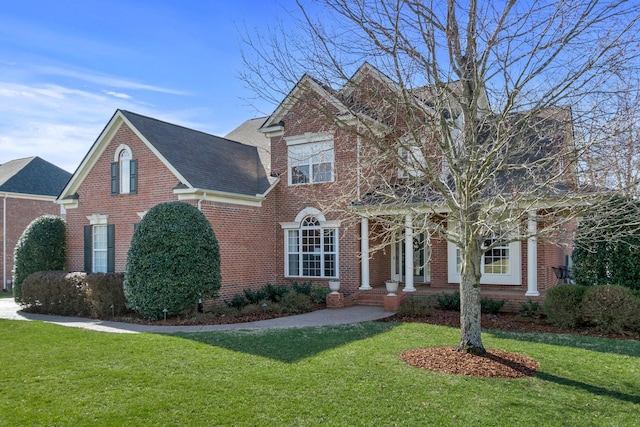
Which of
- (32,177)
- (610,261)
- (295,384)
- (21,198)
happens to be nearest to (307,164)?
(610,261)

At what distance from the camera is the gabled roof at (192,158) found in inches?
614

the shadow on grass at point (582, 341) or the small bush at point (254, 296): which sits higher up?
the small bush at point (254, 296)

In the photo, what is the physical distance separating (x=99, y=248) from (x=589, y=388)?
16152 mm

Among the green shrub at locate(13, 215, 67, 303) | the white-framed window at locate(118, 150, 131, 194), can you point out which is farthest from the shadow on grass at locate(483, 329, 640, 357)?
the green shrub at locate(13, 215, 67, 303)

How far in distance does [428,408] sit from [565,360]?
3694 mm

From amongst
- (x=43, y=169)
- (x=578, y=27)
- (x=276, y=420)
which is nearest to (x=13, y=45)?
(x=276, y=420)

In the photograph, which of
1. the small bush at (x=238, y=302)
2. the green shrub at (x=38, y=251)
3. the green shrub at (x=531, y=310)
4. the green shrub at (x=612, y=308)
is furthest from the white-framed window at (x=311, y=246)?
the green shrub at (x=38, y=251)

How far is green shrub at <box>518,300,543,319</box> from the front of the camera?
12672 millimetres

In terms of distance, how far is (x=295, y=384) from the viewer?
22.1ft

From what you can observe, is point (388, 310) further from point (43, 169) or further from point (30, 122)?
point (43, 169)

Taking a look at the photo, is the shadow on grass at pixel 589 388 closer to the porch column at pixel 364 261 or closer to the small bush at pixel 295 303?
the small bush at pixel 295 303

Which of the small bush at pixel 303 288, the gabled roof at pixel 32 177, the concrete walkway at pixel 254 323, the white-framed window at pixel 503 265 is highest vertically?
the gabled roof at pixel 32 177

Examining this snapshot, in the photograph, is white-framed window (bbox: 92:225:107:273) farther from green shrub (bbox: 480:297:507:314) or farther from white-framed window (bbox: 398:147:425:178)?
green shrub (bbox: 480:297:507:314)

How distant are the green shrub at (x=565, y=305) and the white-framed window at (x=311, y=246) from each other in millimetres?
7189
